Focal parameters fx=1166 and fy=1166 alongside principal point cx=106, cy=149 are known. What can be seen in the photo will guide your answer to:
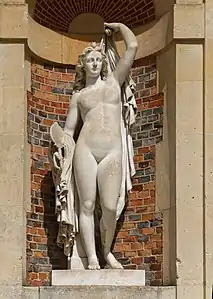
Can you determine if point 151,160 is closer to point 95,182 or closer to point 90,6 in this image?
point 95,182

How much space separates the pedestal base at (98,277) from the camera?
9.68 m

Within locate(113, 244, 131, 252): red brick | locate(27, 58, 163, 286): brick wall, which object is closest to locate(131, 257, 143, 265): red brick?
locate(27, 58, 163, 286): brick wall

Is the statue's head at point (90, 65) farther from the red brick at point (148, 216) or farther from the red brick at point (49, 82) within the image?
the red brick at point (148, 216)

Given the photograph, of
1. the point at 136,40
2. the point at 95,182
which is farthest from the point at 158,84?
the point at 95,182

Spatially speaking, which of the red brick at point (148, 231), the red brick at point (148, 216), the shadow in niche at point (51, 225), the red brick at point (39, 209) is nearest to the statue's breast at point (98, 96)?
the shadow in niche at point (51, 225)

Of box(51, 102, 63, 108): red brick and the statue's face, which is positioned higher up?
the statue's face

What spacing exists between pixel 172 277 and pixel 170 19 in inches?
89.1

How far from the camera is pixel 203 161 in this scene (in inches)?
393

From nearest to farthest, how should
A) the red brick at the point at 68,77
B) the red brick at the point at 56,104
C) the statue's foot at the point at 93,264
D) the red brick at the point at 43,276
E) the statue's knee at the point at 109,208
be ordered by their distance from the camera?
the statue's foot at the point at 93,264 < the statue's knee at the point at 109,208 < the red brick at the point at 43,276 < the red brick at the point at 56,104 < the red brick at the point at 68,77

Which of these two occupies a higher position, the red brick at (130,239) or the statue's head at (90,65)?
the statue's head at (90,65)

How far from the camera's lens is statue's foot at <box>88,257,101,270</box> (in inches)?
385

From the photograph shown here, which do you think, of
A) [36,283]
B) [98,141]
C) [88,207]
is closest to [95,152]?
[98,141]

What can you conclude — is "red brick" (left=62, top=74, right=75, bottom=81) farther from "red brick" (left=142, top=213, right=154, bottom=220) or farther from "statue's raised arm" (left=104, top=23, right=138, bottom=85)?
"red brick" (left=142, top=213, right=154, bottom=220)

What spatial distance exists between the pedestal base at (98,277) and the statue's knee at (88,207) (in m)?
0.52
